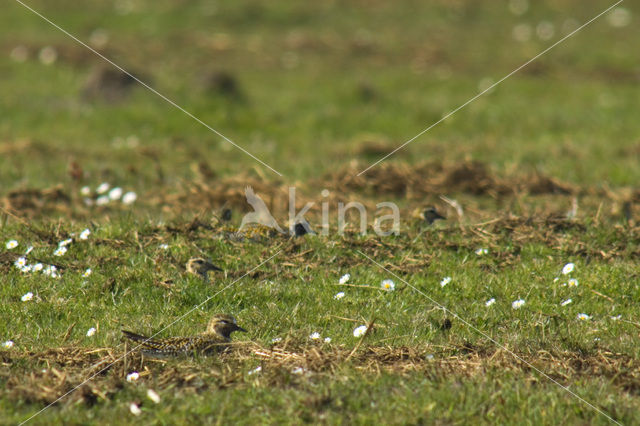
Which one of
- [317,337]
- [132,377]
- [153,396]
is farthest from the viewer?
[317,337]

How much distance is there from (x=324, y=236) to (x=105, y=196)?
454 centimetres

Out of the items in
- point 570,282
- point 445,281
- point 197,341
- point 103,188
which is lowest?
point 103,188

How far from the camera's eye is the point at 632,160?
45.7 feet

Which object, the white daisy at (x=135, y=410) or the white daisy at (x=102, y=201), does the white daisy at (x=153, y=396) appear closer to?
the white daisy at (x=135, y=410)

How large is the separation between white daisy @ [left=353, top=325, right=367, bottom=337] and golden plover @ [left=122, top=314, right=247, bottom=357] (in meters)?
0.96

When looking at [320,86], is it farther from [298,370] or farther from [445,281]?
[298,370]

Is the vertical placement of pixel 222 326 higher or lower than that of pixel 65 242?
higher

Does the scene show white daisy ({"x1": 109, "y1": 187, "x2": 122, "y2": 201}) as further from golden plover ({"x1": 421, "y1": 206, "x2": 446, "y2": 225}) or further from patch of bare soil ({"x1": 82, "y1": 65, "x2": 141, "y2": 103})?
patch of bare soil ({"x1": 82, "y1": 65, "x2": 141, "y2": 103})

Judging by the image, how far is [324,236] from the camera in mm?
8578

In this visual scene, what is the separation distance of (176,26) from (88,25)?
2.88 m

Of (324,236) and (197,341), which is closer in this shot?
(197,341)

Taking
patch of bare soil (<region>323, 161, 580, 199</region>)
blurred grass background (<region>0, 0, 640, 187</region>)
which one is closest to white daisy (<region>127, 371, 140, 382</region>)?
patch of bare soil (<region>323, 161, 580, 199</region>)

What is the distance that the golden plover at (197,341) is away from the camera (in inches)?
239


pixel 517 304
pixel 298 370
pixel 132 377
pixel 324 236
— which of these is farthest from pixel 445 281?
pixel 132 377
